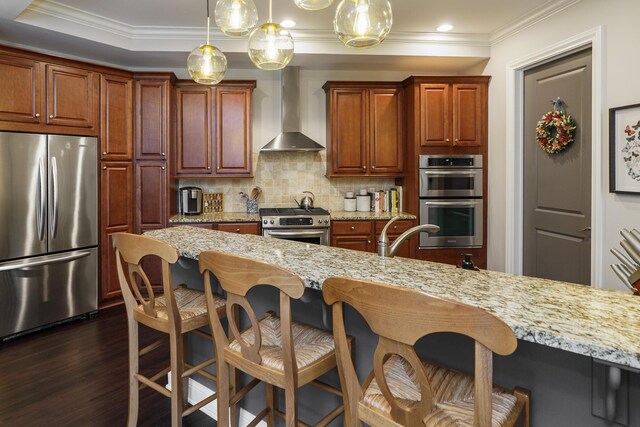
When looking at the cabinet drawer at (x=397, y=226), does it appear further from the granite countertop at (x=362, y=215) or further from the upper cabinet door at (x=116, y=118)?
the upper cabinet door at (x=116, y=118)

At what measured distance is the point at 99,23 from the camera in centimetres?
364

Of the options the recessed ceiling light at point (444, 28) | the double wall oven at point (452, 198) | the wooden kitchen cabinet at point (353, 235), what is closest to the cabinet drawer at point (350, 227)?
the wooden kitchen cabinet at point (353, 235)

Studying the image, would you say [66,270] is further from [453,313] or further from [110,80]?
[453,313]

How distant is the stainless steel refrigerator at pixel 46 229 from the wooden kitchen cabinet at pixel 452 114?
3.32 m

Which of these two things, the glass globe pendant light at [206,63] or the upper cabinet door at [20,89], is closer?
the glass globe pendant light at [206,63]

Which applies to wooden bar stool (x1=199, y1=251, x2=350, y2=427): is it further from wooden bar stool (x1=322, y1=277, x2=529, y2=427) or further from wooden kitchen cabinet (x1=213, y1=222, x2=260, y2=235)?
wooden kitchen cabinet (x1=213, y1=222, x2=260, y2=235)

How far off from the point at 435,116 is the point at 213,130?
2391 mm

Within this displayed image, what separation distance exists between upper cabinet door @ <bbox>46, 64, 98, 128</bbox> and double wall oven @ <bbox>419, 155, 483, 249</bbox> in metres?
3.30

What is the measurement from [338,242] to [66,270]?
2.54 meters

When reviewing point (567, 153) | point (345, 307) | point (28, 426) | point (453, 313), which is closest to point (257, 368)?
point (345, 307)

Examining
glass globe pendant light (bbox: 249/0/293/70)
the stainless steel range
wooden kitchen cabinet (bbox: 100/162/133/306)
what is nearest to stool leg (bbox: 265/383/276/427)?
glass globe pendant light (bbox: 249/0/293/70)

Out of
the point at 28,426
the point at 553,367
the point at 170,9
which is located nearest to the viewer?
the point at 553,367

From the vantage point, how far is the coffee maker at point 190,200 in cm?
447

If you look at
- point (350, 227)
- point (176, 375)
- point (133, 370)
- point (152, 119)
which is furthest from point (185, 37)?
point (176, 375)
